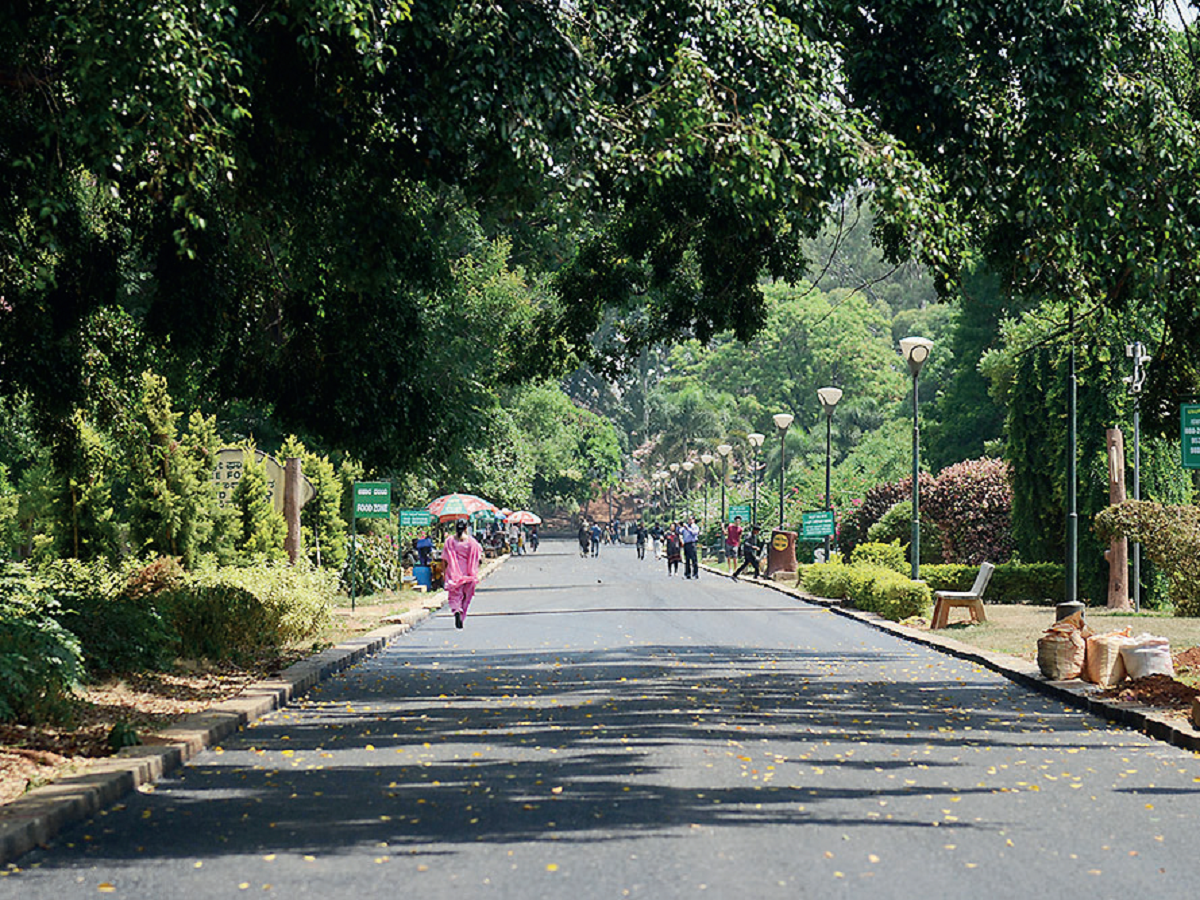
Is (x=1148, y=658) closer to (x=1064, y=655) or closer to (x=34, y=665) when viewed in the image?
(x=1064, y=655)

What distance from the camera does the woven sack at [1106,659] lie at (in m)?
16.2

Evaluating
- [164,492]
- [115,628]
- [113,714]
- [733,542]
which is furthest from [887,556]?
[113,714]

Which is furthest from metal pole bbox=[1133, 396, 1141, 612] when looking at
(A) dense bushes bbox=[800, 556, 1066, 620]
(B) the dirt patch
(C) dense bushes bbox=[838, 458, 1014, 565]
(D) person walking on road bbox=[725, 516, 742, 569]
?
(D) person walking on road bbox=[725, 516, 742, 569]

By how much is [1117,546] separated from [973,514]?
10.8 meters

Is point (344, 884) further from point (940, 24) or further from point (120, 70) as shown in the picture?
point (940, 24)

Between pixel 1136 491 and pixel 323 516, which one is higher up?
pixel 1136 491

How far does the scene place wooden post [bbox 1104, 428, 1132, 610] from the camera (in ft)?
104

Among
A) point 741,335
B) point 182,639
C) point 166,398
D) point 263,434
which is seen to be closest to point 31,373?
point 182,639

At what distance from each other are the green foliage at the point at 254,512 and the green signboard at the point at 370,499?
13.1 feet

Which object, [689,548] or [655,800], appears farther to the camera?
[689,548]

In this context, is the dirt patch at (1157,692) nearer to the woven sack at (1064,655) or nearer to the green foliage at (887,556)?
the woven sack at (1064,655)

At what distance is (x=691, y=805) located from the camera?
366 inches

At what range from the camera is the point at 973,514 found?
4259cm

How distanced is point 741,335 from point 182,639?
827 centimetres
